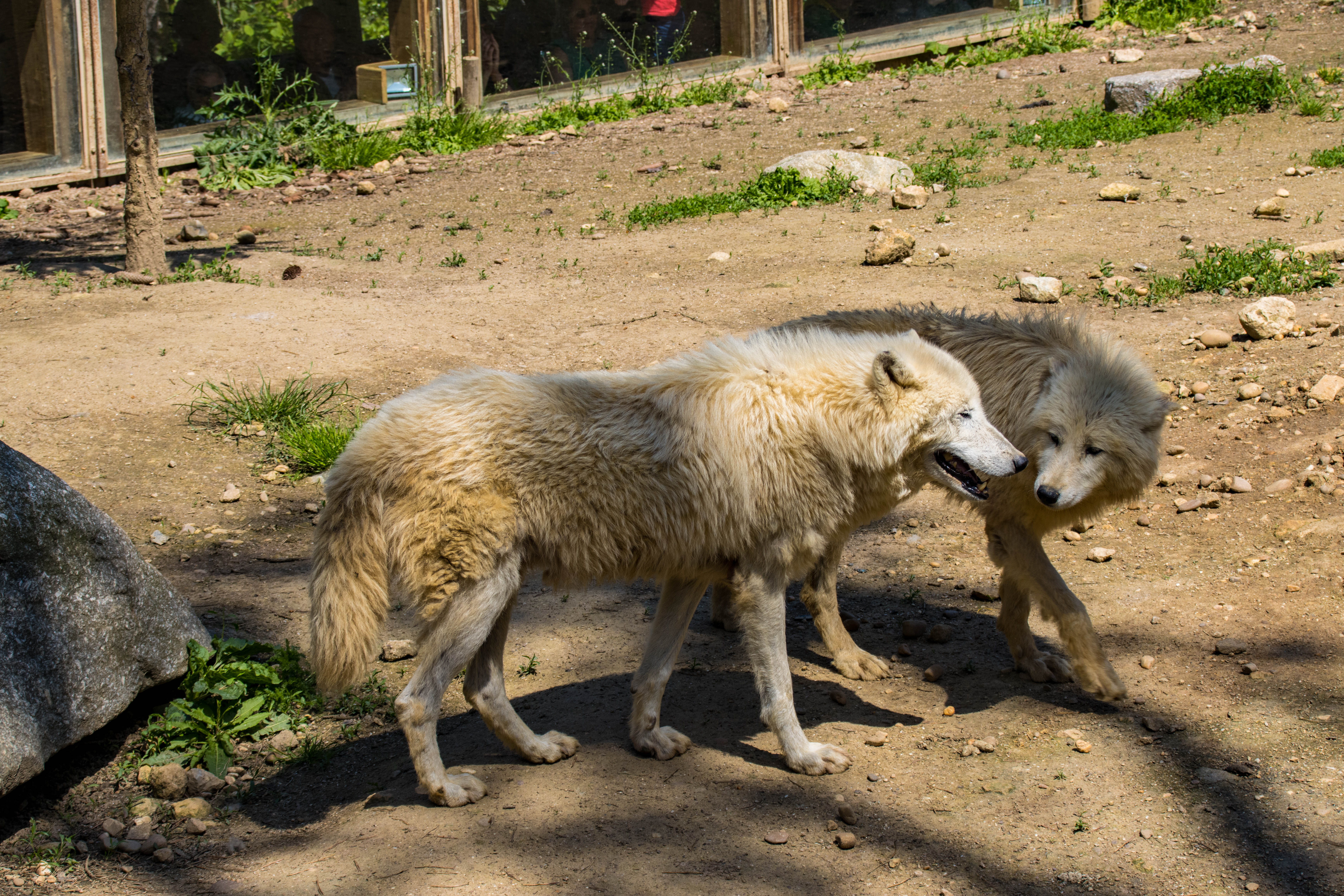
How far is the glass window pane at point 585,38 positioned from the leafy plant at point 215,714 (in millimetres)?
10894

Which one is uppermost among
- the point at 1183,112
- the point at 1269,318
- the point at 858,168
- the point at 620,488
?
the point at 1183,112

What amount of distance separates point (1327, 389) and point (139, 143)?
28.4 feet

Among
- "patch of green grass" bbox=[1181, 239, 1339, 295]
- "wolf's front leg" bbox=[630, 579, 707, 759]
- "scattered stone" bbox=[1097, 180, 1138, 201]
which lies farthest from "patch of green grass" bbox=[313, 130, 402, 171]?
"wolf's front leg" bbox=[630, 579, 707, 759]

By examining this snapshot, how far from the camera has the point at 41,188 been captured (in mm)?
11859

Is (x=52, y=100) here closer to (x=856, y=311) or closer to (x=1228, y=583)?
(x=856, y=311)

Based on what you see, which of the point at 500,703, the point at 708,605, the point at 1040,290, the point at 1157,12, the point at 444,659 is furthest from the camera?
the point at 1157,12

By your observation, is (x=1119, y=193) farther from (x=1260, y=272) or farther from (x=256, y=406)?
(x=256, y=406)

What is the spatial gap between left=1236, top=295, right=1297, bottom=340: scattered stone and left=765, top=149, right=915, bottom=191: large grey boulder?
466cm

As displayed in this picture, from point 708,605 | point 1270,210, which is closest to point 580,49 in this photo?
point 1270,210

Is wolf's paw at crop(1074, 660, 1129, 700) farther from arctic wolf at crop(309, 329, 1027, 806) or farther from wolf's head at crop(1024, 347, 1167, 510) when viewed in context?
arctic wolf at crop(309, 329, 1027, 806)

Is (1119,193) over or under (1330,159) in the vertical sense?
under

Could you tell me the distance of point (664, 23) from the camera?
1511 centimetres

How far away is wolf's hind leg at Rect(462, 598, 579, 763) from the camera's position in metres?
4.24

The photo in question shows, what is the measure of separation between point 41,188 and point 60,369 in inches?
228
